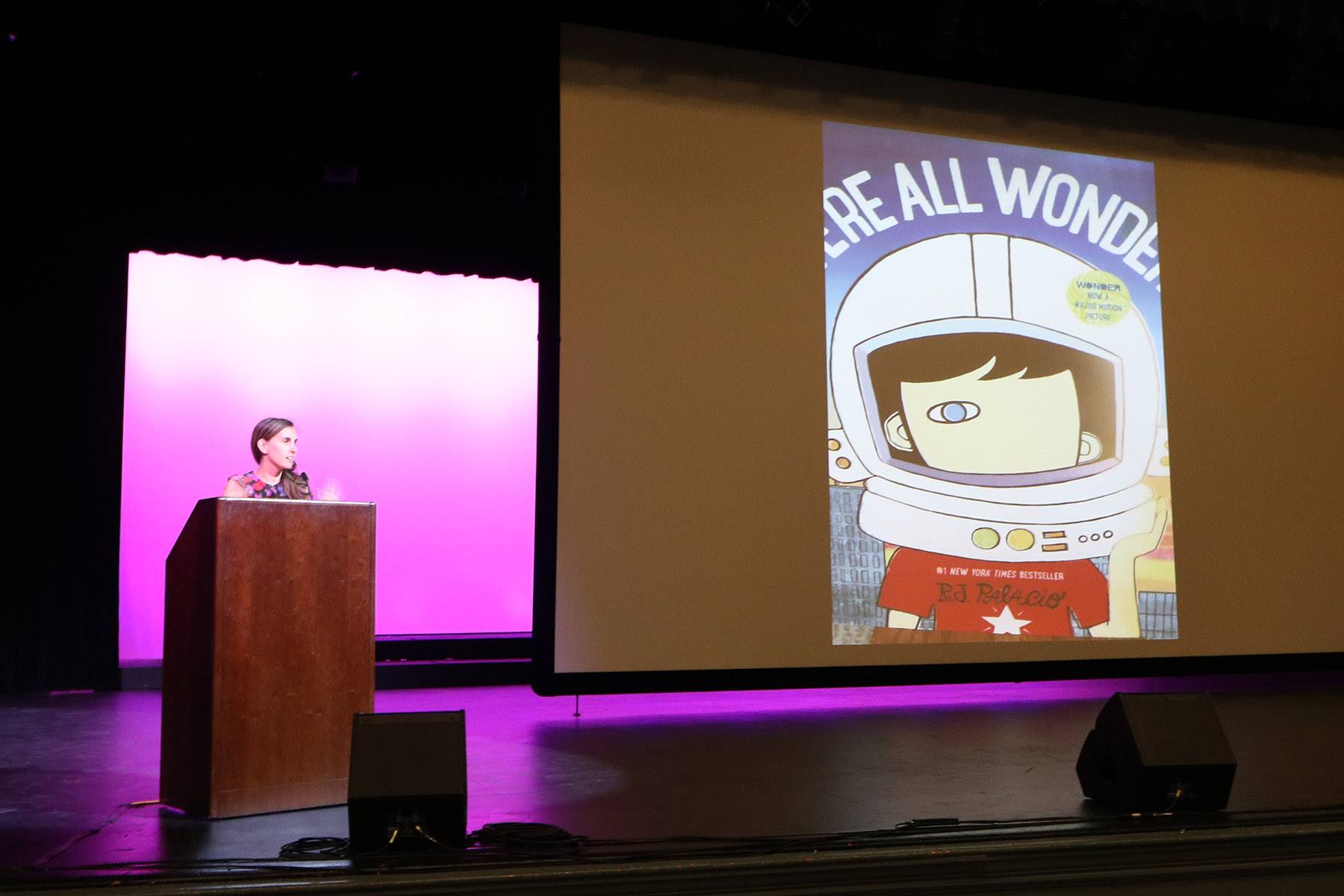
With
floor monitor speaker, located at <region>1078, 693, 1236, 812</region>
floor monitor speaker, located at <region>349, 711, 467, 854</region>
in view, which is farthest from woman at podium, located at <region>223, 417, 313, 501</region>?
floor monitor speaker, located at <region>1078, 693, 1236, 812</region>

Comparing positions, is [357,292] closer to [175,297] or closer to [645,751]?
[175,297]

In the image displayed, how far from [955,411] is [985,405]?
0.51 ft

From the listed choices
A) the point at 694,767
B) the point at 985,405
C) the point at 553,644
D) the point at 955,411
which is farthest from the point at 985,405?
the point at 694,767

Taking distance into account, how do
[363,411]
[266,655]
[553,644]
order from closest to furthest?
1. [266,655]
2. [553,644]
3. [363,411]

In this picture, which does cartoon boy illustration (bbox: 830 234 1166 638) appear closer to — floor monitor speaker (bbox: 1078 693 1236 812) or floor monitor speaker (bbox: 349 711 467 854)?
floor monitor speaker (bbox: 1078 693 1236 812)

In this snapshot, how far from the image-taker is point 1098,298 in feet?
18.8

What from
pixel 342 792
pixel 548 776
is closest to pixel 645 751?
pixel 548 776

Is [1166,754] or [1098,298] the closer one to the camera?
[1166,754]

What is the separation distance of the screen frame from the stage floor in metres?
0.14

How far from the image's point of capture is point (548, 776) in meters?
3.46

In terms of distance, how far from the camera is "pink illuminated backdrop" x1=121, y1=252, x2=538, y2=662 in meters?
6.43

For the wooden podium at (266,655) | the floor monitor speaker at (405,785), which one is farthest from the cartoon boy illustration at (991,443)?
the floor monitor speaker at (405,785)

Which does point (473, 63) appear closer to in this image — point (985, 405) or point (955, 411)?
point (955, 411)

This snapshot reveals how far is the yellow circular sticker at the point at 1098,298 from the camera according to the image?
567 cm
